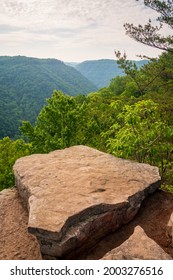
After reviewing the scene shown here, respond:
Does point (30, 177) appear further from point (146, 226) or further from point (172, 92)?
point (172, 92)

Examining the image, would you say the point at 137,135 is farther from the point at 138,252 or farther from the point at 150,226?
the point at 138,252

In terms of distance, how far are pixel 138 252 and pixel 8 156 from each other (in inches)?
969

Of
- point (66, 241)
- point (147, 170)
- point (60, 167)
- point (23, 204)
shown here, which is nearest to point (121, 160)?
point (147, 170)

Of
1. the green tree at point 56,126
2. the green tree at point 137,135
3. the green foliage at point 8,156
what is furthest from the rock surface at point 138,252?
the green foliage at point 8,156

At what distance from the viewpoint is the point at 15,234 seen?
709 centimetres

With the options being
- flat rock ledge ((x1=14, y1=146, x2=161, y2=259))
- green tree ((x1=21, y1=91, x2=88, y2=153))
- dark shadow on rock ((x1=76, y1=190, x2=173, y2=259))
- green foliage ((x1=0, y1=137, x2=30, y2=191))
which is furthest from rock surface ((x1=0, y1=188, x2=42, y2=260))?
green foliage ((x1=0, y1=137, x2=30, y2=191))

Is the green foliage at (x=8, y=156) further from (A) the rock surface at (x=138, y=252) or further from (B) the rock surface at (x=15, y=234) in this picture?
(A) the rock surface at (x=138, y=252)

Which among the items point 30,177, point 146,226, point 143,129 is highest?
point 143,129

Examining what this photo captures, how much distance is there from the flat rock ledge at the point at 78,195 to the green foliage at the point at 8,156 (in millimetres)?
16161

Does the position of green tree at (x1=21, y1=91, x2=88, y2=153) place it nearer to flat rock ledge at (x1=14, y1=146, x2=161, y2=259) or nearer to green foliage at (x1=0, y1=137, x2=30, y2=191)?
green foliage at (x1=0, y1=137, x2=30, y2=191)

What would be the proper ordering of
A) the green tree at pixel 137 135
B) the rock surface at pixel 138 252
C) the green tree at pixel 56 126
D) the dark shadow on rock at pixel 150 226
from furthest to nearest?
the green tree at pixel 56 126 → the green tree at pixel 137 135 → the dark shadow on rock at pixel 150 226 → the rock surface at pixel 138 252

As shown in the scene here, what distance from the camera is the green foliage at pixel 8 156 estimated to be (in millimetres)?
25188

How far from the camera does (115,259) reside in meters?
4.90

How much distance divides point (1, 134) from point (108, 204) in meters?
119
